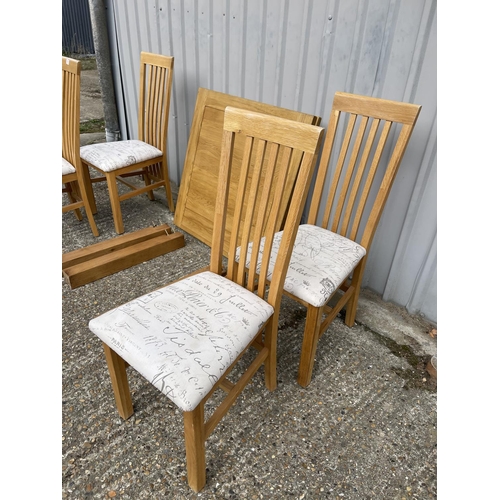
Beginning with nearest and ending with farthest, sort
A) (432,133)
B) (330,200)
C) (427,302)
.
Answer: (432,133) < (330,200) < (427,302)

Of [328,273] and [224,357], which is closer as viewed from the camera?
[224,357]

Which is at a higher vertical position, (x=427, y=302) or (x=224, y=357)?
(x=224, y=357)

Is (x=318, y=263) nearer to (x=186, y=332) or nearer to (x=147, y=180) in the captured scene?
(x=186, y=332)

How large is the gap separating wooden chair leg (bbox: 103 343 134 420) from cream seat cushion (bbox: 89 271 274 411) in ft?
0.51

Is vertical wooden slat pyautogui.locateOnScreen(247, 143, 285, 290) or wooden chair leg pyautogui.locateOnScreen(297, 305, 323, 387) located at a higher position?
vertical wooden slat pyautogui.locateOnScreen(247, 143, 285, 290)

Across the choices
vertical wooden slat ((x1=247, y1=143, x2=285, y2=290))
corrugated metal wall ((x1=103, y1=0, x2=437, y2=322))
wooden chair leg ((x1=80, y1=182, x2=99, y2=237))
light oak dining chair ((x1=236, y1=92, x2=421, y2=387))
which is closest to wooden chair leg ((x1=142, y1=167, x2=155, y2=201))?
wooden chair leg ((x1=80, y1=182, x2=99, y2=237))

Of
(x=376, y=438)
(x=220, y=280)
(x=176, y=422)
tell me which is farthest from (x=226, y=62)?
(x=376, y=438)

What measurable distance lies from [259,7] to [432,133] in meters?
1.22

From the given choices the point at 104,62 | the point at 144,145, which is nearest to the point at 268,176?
the point at 144,145

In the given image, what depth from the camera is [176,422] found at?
1475mm

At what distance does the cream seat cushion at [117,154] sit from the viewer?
2.43 meters

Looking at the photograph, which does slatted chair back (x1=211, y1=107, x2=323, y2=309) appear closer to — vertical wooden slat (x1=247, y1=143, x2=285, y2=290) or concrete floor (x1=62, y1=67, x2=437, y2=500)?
vertical wooden slat (x1=247, y1=143, x2=285, y2=290)

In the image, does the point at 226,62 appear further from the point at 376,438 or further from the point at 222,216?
the point at 376,438

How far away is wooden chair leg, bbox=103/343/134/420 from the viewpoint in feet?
4.28
